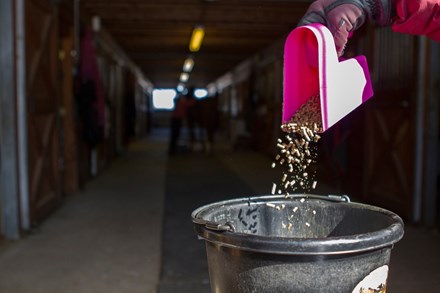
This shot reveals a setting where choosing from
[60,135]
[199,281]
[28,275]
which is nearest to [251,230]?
[199,281]

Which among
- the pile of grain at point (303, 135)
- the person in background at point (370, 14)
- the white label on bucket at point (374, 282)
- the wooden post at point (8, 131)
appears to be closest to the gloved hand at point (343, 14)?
the person in background at point (370, 14)

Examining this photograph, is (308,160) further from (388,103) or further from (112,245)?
(388,103)

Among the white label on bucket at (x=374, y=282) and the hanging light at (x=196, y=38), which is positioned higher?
the hanging light at (x=196, y=38)

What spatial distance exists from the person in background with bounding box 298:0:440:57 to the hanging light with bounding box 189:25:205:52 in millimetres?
9173

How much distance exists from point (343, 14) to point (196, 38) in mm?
10923

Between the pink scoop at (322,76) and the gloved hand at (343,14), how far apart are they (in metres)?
0.06

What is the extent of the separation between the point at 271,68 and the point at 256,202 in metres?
10.8

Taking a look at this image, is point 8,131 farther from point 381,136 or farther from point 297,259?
point 381,136

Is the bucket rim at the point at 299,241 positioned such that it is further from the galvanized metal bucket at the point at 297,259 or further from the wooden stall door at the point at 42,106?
the wooden stall door at the point at 42,106

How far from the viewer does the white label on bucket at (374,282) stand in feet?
5.77

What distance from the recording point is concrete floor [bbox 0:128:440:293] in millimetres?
3809

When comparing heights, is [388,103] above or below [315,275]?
above

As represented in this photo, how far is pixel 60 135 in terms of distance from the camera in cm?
675

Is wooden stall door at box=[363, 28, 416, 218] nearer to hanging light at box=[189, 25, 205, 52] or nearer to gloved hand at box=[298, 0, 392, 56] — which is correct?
gloved hand at box=[298, 0, 392, 56]
